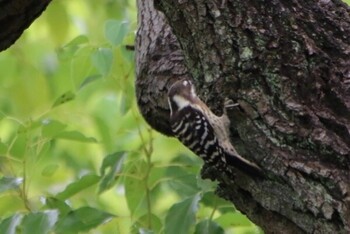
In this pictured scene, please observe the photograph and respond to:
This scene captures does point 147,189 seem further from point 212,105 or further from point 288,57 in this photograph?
point 288,57

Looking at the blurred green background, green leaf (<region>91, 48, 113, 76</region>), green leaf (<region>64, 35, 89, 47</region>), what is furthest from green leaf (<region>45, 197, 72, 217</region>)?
green leaf (<region>64, 35, 89, 47</region>)

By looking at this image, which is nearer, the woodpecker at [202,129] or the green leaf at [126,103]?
the woodpecker at [202,129]

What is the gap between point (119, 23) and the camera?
3.95 metres

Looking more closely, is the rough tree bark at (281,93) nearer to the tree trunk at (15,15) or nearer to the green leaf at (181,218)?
the green leaf at (181,218)

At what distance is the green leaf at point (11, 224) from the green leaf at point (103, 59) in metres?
0.61

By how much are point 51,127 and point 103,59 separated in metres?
0.34

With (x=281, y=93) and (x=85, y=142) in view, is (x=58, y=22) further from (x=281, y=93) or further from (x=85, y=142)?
(x=281, y=93)

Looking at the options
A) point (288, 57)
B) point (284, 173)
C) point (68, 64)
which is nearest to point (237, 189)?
point (284, 173)

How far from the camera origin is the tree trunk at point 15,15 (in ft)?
11.4

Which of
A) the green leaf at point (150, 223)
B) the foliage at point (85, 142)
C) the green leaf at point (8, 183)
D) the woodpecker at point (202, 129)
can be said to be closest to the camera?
the woodpecker at point (202, 129)

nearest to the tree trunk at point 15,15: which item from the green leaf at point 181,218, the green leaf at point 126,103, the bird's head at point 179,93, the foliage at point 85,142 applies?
the foliage at point 85,142

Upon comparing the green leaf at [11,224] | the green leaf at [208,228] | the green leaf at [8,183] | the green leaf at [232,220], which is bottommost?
the green leaf at [232,220]

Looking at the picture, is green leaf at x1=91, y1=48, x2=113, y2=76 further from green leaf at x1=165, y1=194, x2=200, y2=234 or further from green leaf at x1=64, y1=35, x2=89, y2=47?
green leaf at x1=165, y1=194, x2=200, y2=234

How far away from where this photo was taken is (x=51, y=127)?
371 cm
